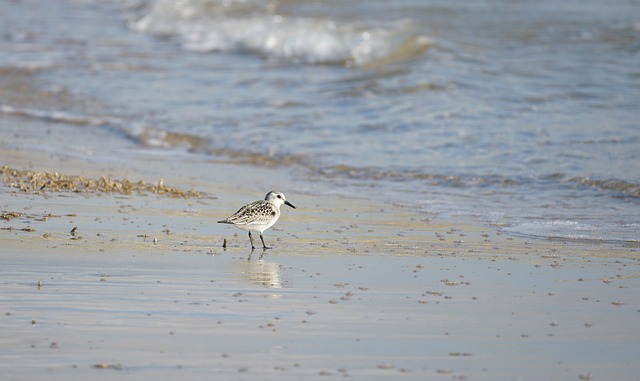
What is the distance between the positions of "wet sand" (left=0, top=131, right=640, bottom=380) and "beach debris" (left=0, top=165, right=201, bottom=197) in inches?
5.2

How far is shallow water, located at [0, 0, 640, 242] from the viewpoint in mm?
11375

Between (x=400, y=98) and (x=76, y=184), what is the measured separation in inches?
312

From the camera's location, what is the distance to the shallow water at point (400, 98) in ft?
37.3

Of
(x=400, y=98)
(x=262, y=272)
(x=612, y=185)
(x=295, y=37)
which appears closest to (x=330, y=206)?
→ (x=262, y=272)

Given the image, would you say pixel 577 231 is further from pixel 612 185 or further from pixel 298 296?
pixel 298 296

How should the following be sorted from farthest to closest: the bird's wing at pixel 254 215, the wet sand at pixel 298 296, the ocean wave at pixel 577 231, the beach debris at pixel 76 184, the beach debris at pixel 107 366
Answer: the beach debris at pixel 76 184 → the ocean wave at pixel 577 231 → the bird's wing at pixel 254 215 → the wet sand at pixel 298 296 → the beach debris at pixel 107 366

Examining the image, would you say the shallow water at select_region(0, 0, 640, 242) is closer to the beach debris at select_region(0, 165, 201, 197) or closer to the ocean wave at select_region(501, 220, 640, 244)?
the ocean wave at select_region(501, 220, 640, 244)

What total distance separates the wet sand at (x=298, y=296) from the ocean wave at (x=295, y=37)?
12316mm

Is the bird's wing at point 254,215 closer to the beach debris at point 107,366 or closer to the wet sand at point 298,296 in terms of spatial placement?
the wet sand at point 298,296

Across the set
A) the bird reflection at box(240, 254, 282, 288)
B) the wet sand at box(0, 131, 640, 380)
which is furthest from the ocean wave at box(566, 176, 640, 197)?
the bird reflection at box(240, 254, 282, 288)

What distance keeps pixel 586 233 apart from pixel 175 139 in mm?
7426

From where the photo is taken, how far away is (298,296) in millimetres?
6383

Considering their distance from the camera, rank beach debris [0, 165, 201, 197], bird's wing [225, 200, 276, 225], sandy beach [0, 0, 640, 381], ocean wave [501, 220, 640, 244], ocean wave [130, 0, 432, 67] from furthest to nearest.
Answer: ocean wave [130, 0, 432, 67], beach debris [0, 165, 201, 197], ocean wave [501, 220, 640, 244], bird's wing [225, 200, 276, 225], sandy beach [0, 0, 640, 381]

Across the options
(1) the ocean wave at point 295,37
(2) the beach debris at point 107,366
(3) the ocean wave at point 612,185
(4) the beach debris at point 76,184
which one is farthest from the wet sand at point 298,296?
(1) the ocean wave at point 295,37
